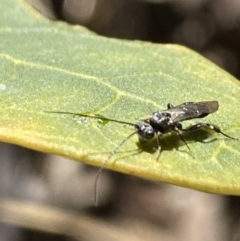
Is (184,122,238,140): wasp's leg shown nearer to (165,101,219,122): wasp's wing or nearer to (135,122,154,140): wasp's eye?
(165,101,219,122): wasp's wing

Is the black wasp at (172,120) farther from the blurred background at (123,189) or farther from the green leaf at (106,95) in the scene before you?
the blurred background at (123,189)

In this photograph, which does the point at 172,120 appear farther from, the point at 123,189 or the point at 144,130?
the point at 123,189

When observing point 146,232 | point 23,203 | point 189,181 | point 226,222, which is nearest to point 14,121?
point 189,181

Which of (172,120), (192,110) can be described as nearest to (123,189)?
(172,120)

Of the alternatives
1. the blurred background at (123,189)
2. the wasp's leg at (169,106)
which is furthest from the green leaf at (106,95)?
the blurred background at (123,189)

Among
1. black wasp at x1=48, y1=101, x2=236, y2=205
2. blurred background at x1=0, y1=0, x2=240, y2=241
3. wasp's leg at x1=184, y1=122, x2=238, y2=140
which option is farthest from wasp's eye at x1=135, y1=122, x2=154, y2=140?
blurred background at x1=0, y1=0, x2=240, y2=241
